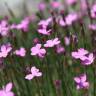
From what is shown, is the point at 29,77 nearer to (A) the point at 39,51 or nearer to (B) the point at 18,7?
(A) the point at 39,51

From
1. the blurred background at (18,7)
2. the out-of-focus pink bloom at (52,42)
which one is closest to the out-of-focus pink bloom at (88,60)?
the out-of-focus pink bloom at (52,42)

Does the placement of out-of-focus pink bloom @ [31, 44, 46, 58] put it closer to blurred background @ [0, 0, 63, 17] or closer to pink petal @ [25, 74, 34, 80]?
pink petal @ [25, 74, 34, 80]

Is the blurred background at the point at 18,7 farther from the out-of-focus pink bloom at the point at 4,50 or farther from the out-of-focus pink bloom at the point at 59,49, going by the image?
the out-of-focus pink bloom at the point at 4,50

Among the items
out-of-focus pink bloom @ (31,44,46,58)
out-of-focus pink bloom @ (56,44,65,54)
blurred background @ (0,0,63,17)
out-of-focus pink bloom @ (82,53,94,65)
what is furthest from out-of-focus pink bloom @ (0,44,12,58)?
blurred background @ (0,0,63,17)

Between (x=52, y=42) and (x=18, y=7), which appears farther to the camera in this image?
(x=18, y=7)

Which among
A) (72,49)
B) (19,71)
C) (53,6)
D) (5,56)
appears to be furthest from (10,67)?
(53,6)

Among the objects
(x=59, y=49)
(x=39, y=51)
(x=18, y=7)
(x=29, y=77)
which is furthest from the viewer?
(x=18, y=7)

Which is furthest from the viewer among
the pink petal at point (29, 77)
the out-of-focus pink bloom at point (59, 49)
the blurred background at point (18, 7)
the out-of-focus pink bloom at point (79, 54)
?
the blurred background at point (18, 7)

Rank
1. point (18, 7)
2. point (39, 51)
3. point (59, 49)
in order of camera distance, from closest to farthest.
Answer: point (39, 51), point (59, 49), point (18, 7)

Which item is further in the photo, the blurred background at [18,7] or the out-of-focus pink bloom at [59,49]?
the blurred background at [18,7]

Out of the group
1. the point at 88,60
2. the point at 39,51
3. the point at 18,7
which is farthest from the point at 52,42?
the point at 18,7

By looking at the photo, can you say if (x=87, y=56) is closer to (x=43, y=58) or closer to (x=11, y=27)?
(x=43, y=58)
